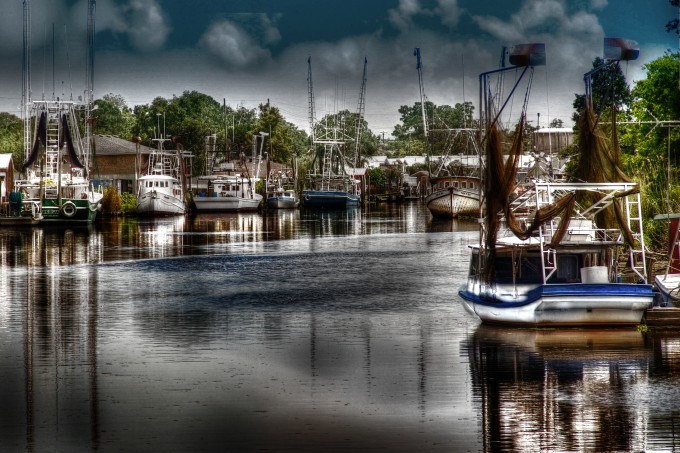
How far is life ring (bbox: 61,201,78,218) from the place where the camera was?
2908 inches

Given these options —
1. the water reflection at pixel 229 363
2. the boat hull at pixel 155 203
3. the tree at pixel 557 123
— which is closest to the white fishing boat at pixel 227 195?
the boat hull at pixel 155 203

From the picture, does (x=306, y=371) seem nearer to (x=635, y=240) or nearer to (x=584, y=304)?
(x=584, y=304)

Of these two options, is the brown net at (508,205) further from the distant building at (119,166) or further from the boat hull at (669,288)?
the distant building at (119,166)

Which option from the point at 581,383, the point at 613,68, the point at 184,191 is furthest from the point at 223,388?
the point at 184,191

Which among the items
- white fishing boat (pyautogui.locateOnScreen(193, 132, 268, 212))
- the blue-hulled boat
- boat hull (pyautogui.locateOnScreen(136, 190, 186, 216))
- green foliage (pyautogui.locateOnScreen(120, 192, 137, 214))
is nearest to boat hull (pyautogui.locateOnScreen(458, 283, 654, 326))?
Result: the blue-hulled boat

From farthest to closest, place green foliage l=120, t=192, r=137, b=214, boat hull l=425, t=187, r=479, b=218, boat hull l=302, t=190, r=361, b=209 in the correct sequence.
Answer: boat hull l=302, t=190, r=361, b=209 < green foliage l=120, t=192, r=137, b=214 < boat hull l=425, t=187, r=479, b=218

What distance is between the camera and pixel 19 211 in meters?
73.4

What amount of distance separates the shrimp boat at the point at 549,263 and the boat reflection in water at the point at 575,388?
46 cm

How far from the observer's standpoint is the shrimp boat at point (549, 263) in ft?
72.0

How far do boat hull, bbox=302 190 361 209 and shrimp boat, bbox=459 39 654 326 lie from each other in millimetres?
92896

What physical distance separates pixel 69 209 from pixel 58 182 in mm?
2108

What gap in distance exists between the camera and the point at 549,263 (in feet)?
78.5

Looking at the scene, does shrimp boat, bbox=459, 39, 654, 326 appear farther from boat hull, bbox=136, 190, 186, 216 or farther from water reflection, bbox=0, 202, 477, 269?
boat hull, bbox=136, 190, 186, 216

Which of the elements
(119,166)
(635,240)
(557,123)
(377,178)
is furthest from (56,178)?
(557,123)
